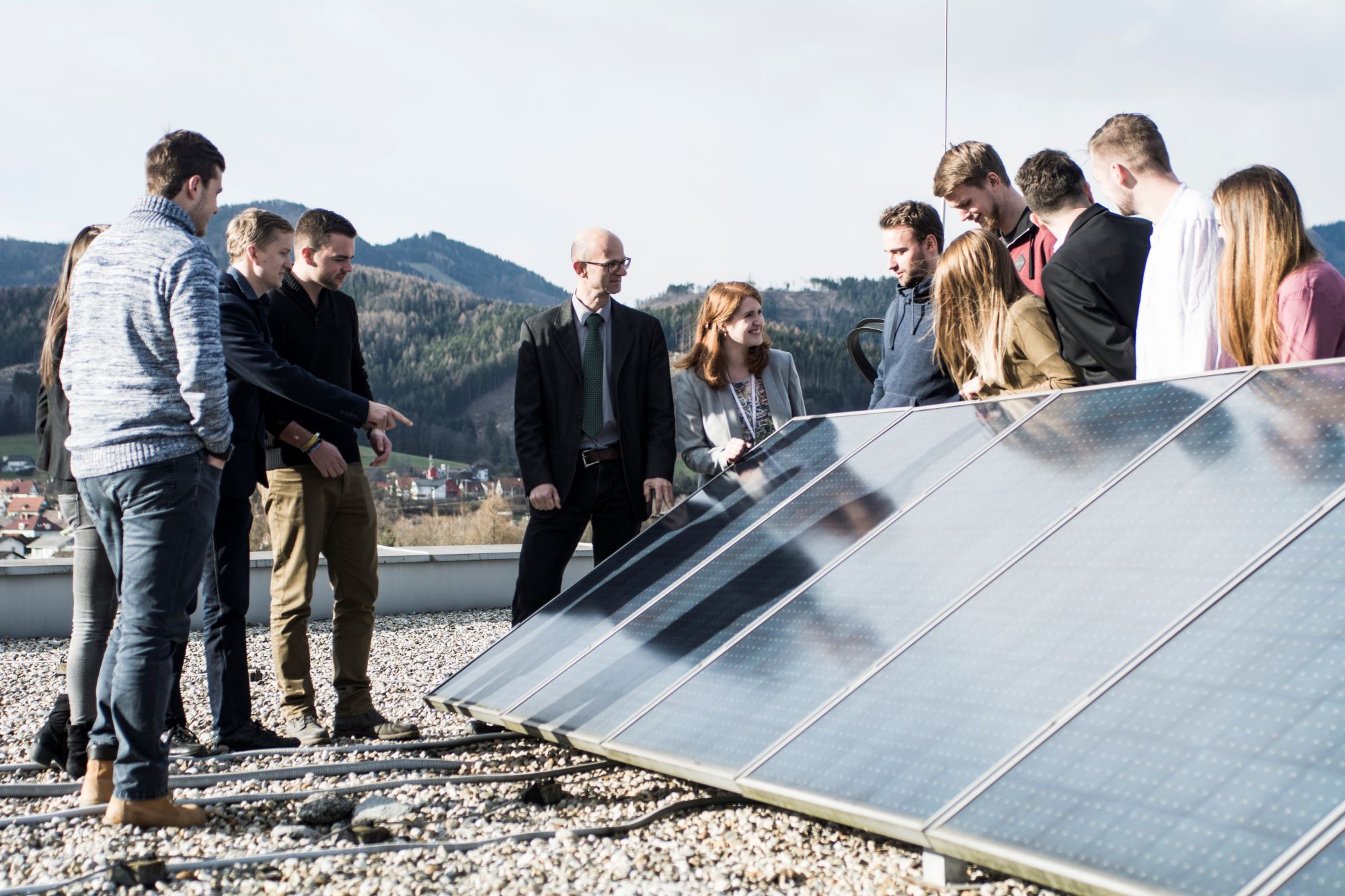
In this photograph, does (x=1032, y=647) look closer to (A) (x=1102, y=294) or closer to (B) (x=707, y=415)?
(A) (x=1102, y=294)

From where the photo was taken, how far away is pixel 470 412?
73.2 metres

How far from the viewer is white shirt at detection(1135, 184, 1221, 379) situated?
4336 mm

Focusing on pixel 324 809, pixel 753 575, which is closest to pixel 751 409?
pixel 753 575

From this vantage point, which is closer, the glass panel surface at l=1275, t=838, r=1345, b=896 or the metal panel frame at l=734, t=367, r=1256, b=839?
the glass panel surface at l=1275, t=838, r=1345, b=896

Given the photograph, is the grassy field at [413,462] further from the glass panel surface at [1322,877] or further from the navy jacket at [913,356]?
the glass panel surface at [1322,877]

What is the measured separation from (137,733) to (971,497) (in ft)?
8.87

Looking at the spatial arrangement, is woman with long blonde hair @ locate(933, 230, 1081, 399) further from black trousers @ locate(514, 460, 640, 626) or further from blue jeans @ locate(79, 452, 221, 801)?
blue jeans @ locate(79, 452, 221, 801)

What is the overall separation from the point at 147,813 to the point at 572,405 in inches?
106

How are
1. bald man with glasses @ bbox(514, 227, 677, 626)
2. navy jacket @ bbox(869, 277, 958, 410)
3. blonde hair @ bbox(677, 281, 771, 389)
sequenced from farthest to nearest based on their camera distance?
blonde hair @ bbox(677, 281, 771, 389)
bald man with glasses @ bbox(514, 227, 677, 626)
navy jacket @ bbox(869, 277, 958, 410)

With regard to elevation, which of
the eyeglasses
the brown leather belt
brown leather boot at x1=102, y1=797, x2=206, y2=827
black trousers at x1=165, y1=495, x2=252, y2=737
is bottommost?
brown leather boot at x1=102, y1=797, x2=206, y2=827

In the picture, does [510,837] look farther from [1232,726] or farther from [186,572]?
[1232,726]

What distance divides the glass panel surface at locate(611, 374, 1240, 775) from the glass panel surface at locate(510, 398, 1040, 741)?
15cm

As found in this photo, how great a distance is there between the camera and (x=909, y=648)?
→ 3.35 metres

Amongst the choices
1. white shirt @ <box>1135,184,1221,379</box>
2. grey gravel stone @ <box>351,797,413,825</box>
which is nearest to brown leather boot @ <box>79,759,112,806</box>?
grey gravel stone @ <box>351,797,413,825</box>
